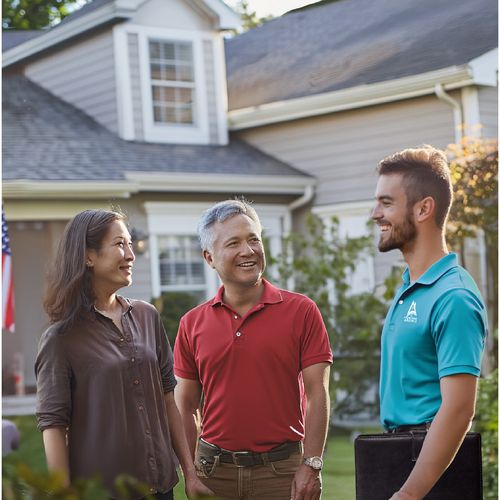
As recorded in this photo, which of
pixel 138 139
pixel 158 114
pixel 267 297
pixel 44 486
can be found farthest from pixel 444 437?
pixel 158 114

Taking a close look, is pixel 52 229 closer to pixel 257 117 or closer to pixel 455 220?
pixel 257 117

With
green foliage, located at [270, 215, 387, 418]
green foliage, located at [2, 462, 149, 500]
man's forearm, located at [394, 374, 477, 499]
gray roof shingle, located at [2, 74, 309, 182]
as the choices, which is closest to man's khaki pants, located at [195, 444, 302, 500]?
man's forearm, located at [394, 374, 477, 499]

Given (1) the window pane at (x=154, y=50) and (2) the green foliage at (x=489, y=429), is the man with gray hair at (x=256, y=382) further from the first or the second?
(1) the window pane at (x=154, y=50)

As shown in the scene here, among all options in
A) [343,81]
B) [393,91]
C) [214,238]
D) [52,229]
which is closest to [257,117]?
[343,81]

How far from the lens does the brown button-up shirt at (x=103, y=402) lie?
123 inches

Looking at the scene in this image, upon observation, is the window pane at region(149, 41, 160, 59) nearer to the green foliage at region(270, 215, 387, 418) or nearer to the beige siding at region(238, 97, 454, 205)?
the beige siding at region(238, 97, 454, 205)

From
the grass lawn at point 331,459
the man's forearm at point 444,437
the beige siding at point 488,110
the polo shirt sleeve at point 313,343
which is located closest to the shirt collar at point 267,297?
the polo shirt sleeve at point 313,343

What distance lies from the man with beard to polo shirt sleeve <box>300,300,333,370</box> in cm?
42

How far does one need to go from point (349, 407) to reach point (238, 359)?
700 cm

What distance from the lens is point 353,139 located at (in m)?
12.0

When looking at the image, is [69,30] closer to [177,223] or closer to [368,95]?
[177,223]

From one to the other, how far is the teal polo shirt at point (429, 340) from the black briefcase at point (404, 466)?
3.2 inches

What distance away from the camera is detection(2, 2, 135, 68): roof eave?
40.1 feet

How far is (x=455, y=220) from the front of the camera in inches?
363
